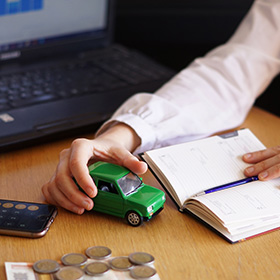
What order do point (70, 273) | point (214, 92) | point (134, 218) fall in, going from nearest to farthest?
point (70, 273) < point (134, 218) < point (214, 92)

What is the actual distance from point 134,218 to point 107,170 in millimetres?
91

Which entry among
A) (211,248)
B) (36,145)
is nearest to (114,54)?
(36,145)

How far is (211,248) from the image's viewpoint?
29.8 inches

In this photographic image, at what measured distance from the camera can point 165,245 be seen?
0.76 m

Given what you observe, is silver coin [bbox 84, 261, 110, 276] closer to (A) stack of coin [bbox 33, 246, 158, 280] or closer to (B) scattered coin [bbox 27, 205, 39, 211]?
(A) stack of coin [bbox 33, 246, 158, 280]

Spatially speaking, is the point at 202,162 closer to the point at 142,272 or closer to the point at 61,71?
the point at 142,272

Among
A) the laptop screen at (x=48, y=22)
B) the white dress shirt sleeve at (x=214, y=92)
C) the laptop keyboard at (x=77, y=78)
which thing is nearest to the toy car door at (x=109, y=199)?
the white dress shirt sleeve at (x=214, y=92)

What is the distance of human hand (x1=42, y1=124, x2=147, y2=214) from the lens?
0.81 metres

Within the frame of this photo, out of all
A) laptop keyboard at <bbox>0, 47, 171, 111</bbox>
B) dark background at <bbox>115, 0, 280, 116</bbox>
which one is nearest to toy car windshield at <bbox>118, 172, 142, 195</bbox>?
laptop keyboard at <bbox>0, 47, 171, 111</bbox>

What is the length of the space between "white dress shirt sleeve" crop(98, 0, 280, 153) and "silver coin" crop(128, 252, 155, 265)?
0.32 m

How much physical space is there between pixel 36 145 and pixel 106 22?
48 centimetres

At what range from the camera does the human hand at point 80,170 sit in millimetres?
806

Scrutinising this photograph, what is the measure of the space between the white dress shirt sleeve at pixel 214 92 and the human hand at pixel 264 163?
0.17m

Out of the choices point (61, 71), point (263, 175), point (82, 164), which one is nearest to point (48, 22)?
point (61, 71)
